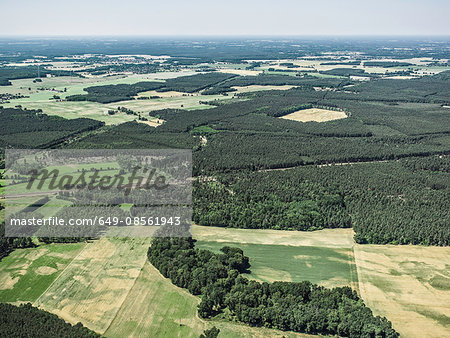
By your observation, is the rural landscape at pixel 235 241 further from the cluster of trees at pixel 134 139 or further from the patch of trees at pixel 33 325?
the cluster of trees at pixel 134 139

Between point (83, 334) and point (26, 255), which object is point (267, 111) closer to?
point (26, 255)

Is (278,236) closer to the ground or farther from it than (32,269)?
farther from it

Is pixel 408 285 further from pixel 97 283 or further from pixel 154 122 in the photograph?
pixel 154 122

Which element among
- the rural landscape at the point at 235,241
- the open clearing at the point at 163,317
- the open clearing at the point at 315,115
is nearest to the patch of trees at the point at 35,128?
the rural landscape at the point at 235,241

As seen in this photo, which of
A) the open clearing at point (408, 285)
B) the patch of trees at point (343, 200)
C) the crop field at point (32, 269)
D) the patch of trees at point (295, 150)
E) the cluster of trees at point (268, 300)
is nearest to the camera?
the cluster of trees at point (268, 300)

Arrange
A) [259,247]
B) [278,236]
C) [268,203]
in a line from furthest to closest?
[268,203] < [278,236] < [259,247]

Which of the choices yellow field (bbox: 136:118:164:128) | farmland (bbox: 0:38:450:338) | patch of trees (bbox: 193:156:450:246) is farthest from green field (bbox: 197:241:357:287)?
yellow field (bbox: 136:118:164:128)

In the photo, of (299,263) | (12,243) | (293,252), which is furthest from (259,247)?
(12,243)

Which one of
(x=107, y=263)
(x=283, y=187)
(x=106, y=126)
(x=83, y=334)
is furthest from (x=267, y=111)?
(x=83, y=334)

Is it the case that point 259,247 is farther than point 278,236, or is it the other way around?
point 278,236
